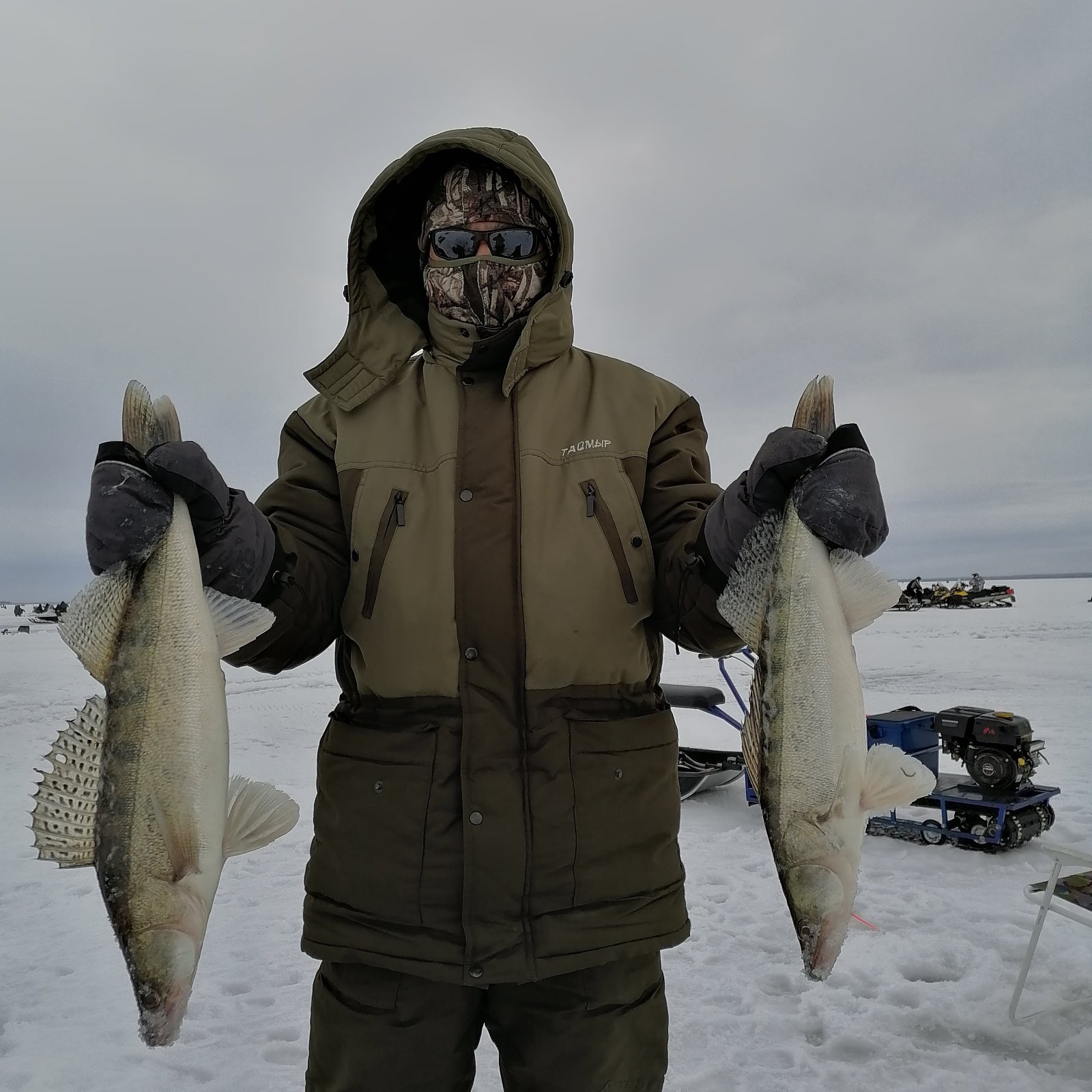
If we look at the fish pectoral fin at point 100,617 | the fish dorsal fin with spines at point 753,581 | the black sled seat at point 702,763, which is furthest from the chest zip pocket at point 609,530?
the black sled seat at point 702,763

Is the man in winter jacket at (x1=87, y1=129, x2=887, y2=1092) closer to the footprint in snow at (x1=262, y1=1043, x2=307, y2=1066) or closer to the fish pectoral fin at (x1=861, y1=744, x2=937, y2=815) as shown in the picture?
the fish pectoral fin at (x1=861, y1=744, x2=937, y2=815)

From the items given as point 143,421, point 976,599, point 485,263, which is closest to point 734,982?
point 485,263

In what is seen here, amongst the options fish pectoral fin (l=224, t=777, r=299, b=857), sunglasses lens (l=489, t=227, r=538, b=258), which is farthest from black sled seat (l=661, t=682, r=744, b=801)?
fish pectoral fin (l=224, t=777, r=299, b=857)

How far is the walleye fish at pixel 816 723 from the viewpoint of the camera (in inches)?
71.4

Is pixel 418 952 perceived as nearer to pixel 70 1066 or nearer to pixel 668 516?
pixel 668 516

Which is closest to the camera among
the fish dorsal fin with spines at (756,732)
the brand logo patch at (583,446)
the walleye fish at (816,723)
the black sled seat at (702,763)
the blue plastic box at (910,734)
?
the walleye fish at (816,723)

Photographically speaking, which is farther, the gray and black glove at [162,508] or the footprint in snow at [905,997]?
the footprint in snow at [905,997]

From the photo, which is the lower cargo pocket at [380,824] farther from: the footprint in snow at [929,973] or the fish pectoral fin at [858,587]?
the footprint in snow at [929,973]

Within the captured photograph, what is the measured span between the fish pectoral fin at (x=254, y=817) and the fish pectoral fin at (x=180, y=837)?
2.8 inches

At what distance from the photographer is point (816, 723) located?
5.99 feet

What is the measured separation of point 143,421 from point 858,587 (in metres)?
1.68

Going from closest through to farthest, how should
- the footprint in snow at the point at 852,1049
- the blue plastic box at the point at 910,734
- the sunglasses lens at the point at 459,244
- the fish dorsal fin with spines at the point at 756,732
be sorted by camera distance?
1. the fish dorsal fin with spines at the point at 756,732
2. the sunglasses lens at the point at 459,244
3. the footprint in snow at the point at 852,1049
4. the blue plastic box at the point at 910,734

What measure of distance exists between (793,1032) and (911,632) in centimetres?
2521

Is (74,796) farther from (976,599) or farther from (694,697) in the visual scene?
(976,599)
